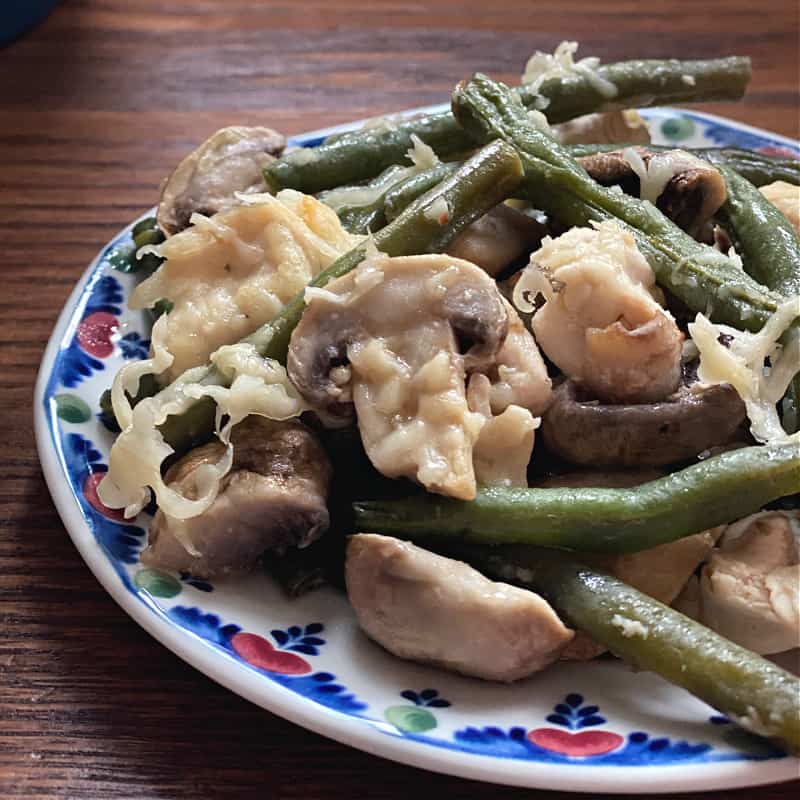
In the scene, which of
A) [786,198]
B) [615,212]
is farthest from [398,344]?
[786,198]

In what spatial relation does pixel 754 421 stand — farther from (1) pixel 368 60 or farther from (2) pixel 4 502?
(1) pixel 368 60

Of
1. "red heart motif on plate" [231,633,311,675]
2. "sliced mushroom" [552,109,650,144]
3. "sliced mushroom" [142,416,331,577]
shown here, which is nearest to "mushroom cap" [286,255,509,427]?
"sliced mushroom" [142,416,331,577]

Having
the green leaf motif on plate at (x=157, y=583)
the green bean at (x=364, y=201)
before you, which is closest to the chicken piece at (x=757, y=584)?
the green leaf motif on plate at (x=157, y=583)

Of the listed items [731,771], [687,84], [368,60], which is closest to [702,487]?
[731,771]

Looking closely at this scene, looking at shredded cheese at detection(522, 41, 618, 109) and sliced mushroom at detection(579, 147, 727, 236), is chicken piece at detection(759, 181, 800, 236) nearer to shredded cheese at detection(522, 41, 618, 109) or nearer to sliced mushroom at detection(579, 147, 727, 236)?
sliced mushroom at detection(579, 147, 727, 236)

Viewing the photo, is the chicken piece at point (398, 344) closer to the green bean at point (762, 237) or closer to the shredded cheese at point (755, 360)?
the shredded cheese at point (755, 360)
